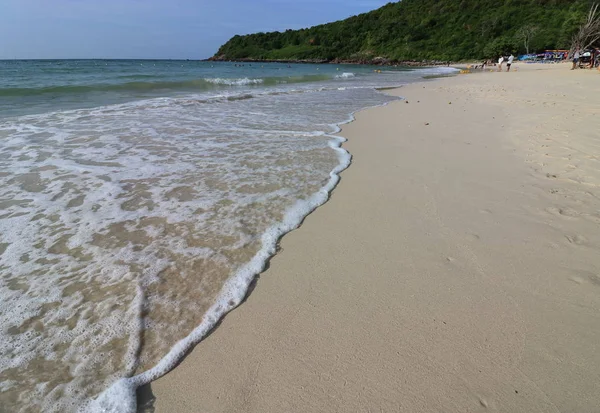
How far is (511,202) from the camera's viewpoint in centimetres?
350

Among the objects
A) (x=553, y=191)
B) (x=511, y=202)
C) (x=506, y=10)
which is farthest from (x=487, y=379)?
(x=506, y=10)

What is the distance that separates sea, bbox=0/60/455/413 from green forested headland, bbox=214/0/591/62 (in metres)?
68.8

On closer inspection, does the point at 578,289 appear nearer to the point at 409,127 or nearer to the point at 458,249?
the point at 458,249

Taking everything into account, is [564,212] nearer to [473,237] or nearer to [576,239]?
[576,239]

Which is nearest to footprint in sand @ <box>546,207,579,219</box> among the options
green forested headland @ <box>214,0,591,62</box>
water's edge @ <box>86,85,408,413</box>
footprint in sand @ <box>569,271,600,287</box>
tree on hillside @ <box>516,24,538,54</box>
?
footprint in sand @ <box>569,271,600,287</box>

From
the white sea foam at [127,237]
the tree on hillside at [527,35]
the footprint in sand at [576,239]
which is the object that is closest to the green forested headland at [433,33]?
the tree on hillside at [527,35]

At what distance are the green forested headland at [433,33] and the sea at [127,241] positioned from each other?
68816 millimetres

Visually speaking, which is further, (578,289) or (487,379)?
(578,289)

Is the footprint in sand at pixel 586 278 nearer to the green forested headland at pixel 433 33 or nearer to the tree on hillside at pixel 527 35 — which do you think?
the green forested headland at pixel 433 33

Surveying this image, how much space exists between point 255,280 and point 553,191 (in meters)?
3.40

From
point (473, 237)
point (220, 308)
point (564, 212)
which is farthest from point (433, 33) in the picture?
point (220, 308)

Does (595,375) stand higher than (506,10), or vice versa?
(506,10)

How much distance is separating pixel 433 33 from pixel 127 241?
106525mm

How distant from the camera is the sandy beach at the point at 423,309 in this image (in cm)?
160
